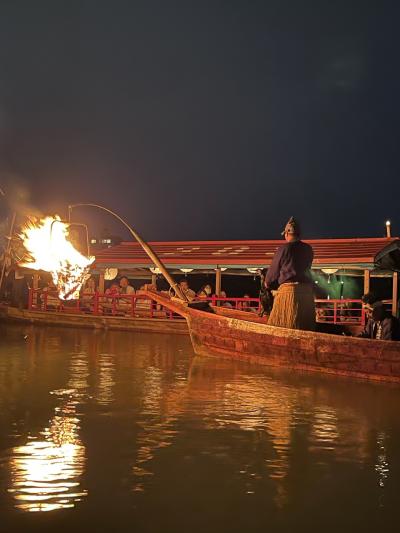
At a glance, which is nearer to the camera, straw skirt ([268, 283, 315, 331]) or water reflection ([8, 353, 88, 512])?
water reflection ([8, 353, 88, 512])

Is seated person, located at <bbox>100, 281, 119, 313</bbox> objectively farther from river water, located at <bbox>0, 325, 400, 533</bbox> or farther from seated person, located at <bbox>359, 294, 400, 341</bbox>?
seated person, located at <bbox>359, 294, 400, 341</bbox>

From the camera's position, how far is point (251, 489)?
4.88 meters

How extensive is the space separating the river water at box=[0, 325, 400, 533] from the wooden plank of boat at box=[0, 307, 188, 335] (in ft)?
30.3

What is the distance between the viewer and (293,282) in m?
11.2

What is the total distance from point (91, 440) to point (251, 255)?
1564 cm

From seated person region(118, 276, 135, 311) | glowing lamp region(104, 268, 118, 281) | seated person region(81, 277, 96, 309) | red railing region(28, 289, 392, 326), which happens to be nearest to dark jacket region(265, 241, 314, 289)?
red railing region(28, 289, 392, 326)

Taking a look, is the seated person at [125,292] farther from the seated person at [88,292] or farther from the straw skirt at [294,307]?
the straw skirt at [294,307]

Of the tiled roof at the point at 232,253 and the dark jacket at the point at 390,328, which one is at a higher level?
the tiled roof at the point at 232,253

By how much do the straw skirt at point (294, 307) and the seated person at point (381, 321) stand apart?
969 mm

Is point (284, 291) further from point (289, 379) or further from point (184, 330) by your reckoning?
point (184, 330)

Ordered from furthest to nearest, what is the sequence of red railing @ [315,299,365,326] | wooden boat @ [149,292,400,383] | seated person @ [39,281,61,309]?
seated person @ [39,281,61,309] < red railing @ [315,299,365,326] < wooden boat @ [149,292,400,383]

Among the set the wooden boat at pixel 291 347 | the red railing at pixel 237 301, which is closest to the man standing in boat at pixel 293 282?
the wooden boat at pixel 291 347

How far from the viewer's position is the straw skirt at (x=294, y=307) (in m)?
11.3

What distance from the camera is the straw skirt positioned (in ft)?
A: 37.1
